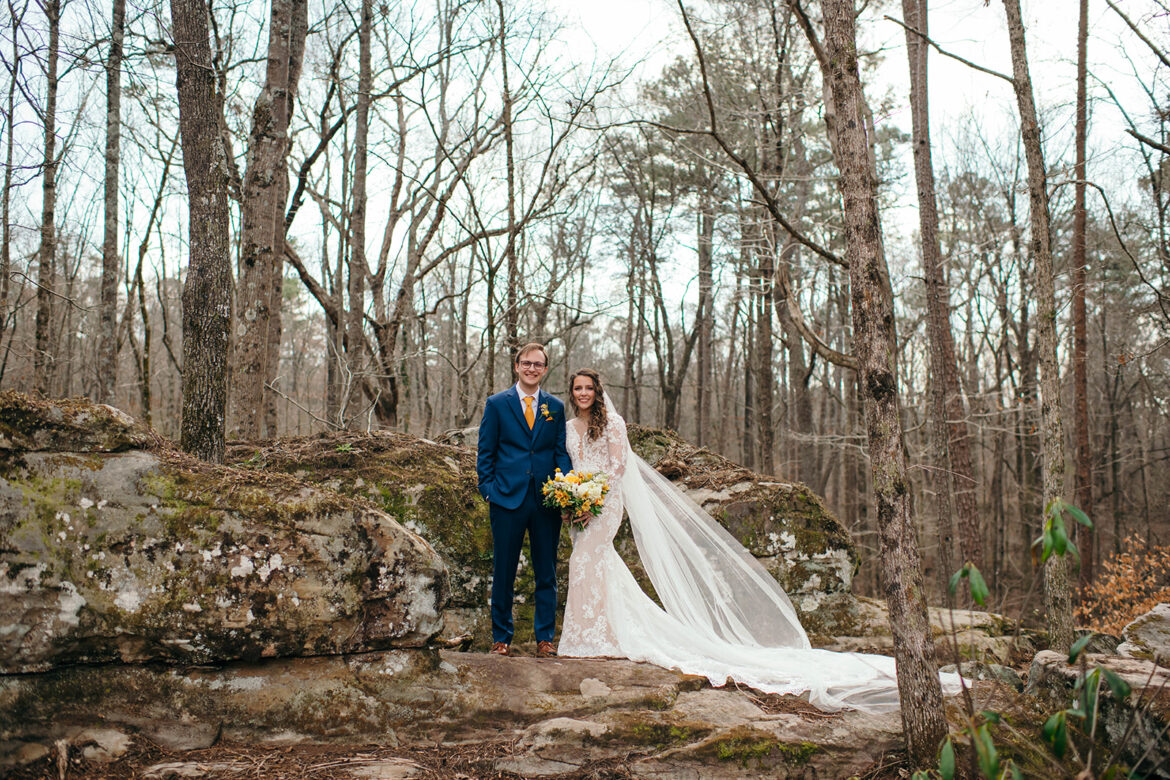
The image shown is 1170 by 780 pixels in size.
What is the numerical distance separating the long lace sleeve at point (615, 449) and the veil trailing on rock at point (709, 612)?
0.19 feet

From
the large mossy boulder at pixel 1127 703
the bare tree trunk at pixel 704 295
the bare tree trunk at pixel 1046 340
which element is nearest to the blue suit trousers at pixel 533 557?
the large mossy boulder at pixel 1127 703

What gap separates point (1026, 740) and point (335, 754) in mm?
3364

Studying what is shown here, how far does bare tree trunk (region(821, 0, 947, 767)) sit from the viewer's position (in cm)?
349

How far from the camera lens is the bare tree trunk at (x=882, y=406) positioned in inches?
137

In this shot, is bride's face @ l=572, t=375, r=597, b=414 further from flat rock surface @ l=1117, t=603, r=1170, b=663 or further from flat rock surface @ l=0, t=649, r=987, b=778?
flat rock surface @ l=1117, t=603, r=1170, b=663

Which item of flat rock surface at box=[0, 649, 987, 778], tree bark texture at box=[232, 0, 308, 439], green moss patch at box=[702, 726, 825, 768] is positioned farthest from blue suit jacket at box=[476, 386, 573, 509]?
tree bark texture at box=[232, 0, 308, 439]

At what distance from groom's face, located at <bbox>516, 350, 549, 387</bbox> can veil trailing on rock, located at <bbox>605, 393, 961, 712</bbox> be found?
2.17ft

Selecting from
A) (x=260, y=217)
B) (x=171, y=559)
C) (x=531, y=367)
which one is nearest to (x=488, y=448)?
(x=531, y=367)

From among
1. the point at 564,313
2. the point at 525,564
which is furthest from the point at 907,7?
the point at 564,313

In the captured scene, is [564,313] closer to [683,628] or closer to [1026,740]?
[683,628]

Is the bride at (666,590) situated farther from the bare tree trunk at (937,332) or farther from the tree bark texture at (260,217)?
the bare tree trunk at (937,332)

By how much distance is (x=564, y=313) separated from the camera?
74.7 ft

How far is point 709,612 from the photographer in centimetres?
548

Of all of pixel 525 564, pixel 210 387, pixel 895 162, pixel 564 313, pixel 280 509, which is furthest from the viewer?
pixel 564 313
